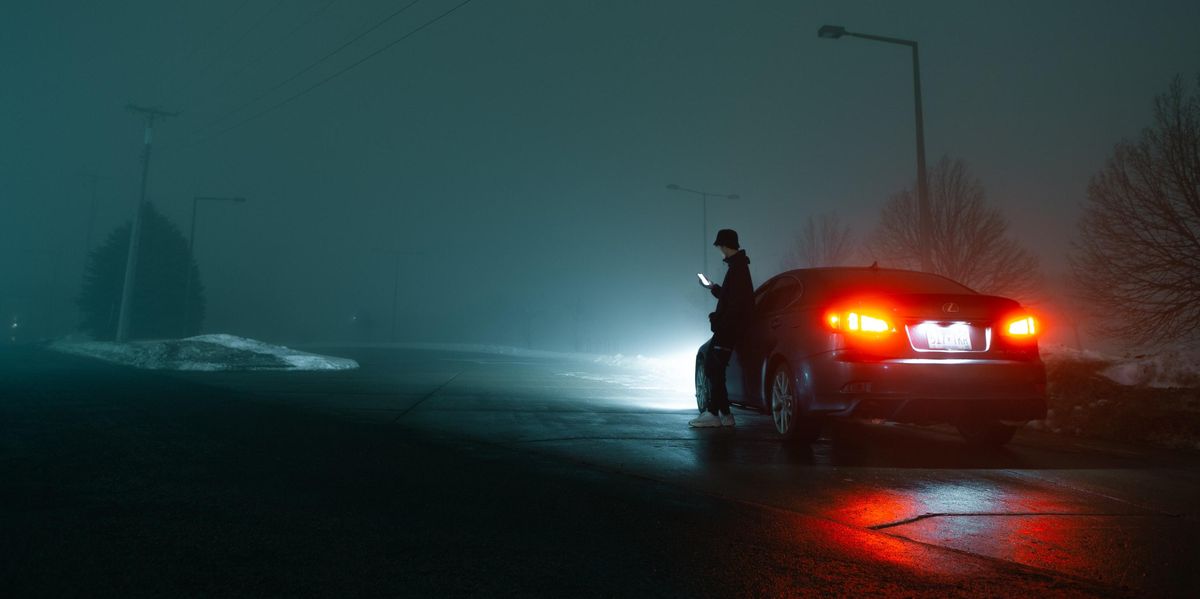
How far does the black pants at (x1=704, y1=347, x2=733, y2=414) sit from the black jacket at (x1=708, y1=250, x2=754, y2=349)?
0.36 ft

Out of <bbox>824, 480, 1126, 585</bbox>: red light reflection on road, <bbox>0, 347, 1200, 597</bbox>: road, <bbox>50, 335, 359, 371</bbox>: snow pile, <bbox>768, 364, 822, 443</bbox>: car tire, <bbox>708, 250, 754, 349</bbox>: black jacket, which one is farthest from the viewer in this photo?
<bbox>50, 335, 359, 371</bbox>: snow pile

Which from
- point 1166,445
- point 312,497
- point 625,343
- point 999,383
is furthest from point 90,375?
point 625,343

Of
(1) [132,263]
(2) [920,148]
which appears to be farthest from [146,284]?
(2) [920,148]

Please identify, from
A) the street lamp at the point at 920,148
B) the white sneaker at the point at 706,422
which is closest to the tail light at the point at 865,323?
the white sneaker at the point at 706,422

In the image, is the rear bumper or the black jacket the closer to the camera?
the rear bumper

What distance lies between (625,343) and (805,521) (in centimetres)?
9705

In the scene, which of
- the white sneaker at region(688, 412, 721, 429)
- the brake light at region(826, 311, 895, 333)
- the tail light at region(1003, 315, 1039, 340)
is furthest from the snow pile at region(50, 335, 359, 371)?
the tail light at region(1003, 315, 1039, 340)

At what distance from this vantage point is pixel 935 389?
597 cm

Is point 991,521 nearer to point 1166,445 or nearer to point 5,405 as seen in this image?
point 1166,445

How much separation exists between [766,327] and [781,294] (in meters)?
0.39

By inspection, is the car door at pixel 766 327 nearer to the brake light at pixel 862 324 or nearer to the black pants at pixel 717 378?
the black pants at pixel 717 378

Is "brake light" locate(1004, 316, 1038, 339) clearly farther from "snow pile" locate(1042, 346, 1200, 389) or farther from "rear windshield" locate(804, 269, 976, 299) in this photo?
"snow pile" locate(1042, 346, 1200, 389)

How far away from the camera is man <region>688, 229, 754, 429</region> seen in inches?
301

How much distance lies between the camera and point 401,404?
1016 centimetres
